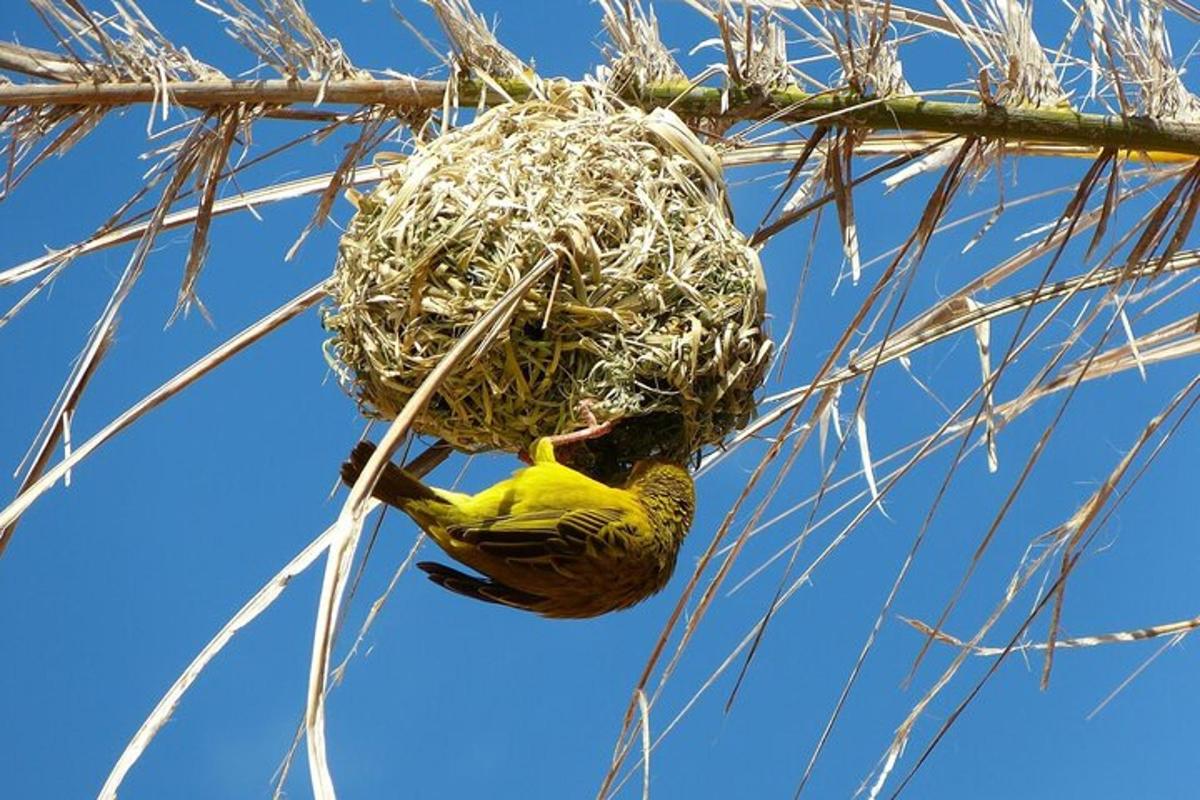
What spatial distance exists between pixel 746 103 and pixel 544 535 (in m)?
0.94

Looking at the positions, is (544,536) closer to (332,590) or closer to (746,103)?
(332,590)

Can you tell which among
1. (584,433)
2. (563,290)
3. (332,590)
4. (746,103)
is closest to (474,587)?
(584,433)

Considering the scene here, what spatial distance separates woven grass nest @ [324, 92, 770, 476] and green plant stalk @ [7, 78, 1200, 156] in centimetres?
21

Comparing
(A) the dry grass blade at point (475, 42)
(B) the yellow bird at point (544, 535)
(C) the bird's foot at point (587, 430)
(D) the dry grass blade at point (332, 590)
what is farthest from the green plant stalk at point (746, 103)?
(D) the dry grass blade at point (332, 590)

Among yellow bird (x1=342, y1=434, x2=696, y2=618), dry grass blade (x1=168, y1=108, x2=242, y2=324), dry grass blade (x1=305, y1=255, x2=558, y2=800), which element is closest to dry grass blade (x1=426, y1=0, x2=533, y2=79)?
dry grass blade (x1=168, y1=108, x2=242, y2=324)

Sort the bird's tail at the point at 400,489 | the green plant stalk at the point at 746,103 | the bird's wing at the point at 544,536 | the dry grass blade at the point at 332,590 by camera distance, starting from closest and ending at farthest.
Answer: the dry grass blade at the point at 332,590
the bird's wing at the point at 544,536
the bird's tail at the point at 400,489
the green plant stalk at the point at 746,103

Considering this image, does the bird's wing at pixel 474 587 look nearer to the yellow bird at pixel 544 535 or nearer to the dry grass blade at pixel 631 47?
the yellow bird at pixel 544 535

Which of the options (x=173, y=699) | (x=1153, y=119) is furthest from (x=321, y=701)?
(x=1153, y=119)

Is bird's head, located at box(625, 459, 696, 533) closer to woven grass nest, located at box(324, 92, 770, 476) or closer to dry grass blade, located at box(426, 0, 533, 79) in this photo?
woven grass nest, located at box(324, 92, 770, 476)

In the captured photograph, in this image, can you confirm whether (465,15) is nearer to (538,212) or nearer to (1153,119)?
(538,212)

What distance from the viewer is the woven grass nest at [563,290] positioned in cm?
258

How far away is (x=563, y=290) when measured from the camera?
8.42 ft

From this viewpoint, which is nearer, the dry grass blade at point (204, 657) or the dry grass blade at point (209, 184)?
the dry grass blade at point (204, 657)

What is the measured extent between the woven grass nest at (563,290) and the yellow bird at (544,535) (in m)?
0.14
